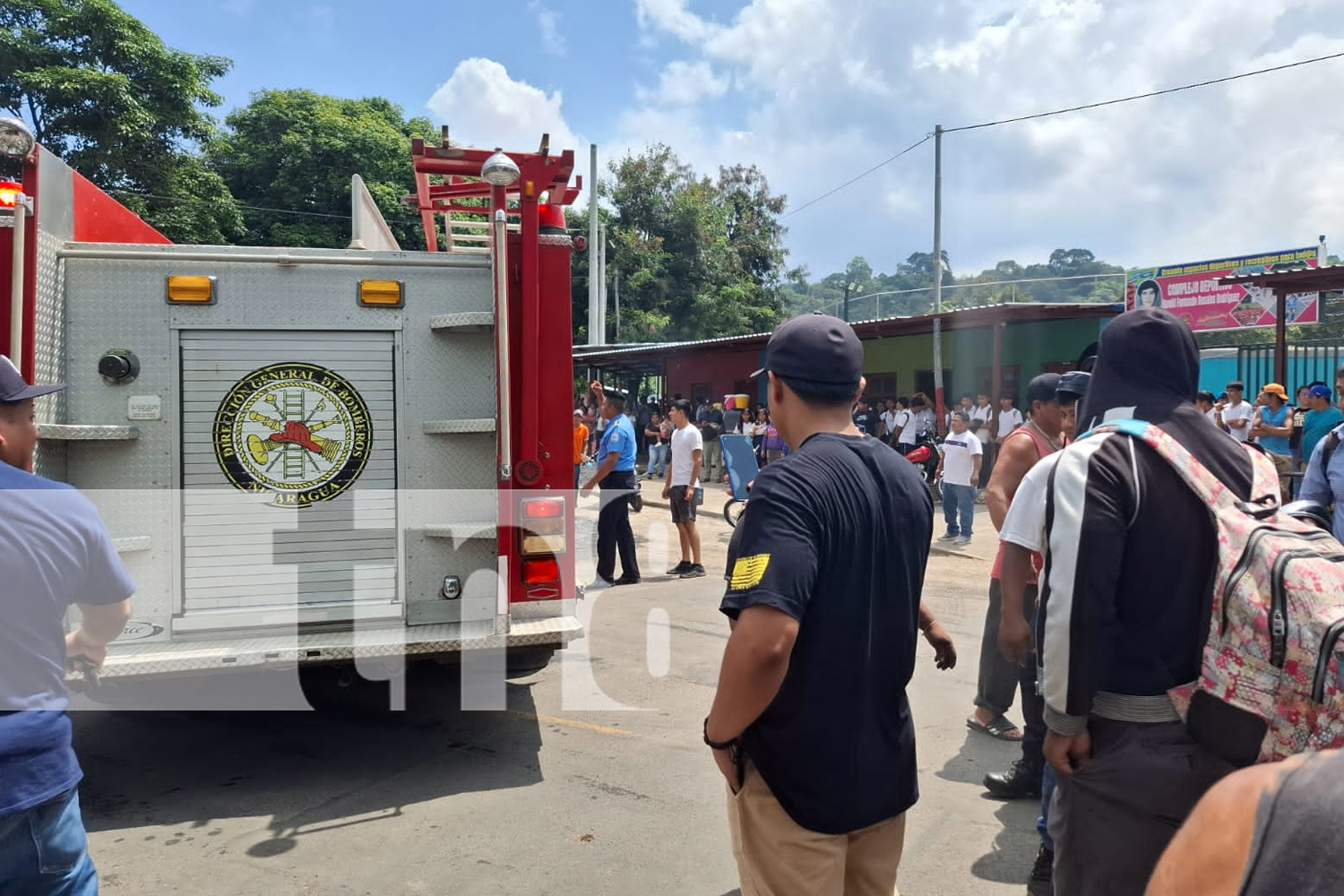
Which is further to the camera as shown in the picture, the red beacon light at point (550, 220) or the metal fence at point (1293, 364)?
the metal fence at point (1293, 364)

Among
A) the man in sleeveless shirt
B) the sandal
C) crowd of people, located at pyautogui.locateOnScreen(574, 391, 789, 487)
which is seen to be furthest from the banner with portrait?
the man in sleeveless shirt

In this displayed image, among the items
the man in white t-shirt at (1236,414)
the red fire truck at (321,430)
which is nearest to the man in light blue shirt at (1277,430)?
the man in white t-shirt at (1236,414)

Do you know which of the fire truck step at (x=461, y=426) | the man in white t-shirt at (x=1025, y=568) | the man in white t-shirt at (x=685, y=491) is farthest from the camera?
the man in white t-shirt at (x=685, y=491)

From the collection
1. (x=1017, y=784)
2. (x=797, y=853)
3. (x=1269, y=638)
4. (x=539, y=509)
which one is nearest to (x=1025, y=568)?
(x=1269, y=638)

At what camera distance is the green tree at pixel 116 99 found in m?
20.2

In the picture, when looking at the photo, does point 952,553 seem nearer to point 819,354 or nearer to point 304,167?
point 819,354

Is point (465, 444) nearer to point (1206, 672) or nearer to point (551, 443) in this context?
point (551, 443)

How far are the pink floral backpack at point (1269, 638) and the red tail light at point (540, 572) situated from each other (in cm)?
314

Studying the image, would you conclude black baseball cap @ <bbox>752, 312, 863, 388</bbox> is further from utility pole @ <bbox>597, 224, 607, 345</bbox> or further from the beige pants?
utility pole @ <bbox>597, 224, 607, 345</bbox>

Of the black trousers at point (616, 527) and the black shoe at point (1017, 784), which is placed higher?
the black trousers at point (616, 527)

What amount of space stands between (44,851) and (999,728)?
4360 millimetres

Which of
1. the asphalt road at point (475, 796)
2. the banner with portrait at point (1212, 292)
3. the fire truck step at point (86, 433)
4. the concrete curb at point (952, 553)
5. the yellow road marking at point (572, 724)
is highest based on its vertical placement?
the banner with portrait at point (1212, 292)

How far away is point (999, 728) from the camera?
5.05 metres

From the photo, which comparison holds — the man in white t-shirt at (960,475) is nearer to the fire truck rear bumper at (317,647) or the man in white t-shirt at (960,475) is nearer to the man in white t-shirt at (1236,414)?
the man in white t-shirt at (1236,414)
